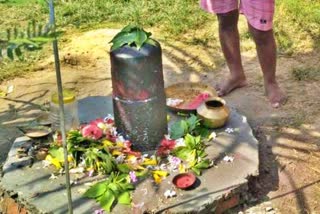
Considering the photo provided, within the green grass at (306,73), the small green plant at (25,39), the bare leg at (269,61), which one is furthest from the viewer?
the green grass at (306,73)

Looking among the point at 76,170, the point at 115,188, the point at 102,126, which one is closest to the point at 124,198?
the point at 115,188

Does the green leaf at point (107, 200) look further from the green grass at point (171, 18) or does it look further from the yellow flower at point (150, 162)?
the green grass at point (171, 18)

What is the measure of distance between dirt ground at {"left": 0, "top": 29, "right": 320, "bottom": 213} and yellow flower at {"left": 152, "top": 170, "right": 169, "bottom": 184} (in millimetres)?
498

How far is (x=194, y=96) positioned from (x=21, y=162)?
135 cm

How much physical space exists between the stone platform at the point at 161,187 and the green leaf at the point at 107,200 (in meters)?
0.03

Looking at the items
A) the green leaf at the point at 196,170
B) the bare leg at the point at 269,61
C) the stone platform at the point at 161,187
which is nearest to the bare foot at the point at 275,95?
the bare leg at the point at 269,61

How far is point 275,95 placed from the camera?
4.24 meters

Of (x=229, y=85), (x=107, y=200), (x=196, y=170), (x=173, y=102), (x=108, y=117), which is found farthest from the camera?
(x=229, y=85)

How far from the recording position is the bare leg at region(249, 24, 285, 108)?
13.0 feet

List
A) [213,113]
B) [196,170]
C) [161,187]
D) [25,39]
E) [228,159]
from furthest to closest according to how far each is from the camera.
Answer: [213,113]
[228,159]
[196,170]
[161,187]
[25,39]

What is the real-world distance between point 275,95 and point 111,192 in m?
1.87

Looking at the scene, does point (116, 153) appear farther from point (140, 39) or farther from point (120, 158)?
point (140, 39)

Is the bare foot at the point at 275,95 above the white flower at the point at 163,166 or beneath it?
beneath

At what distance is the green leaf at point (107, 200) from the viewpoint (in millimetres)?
2756
